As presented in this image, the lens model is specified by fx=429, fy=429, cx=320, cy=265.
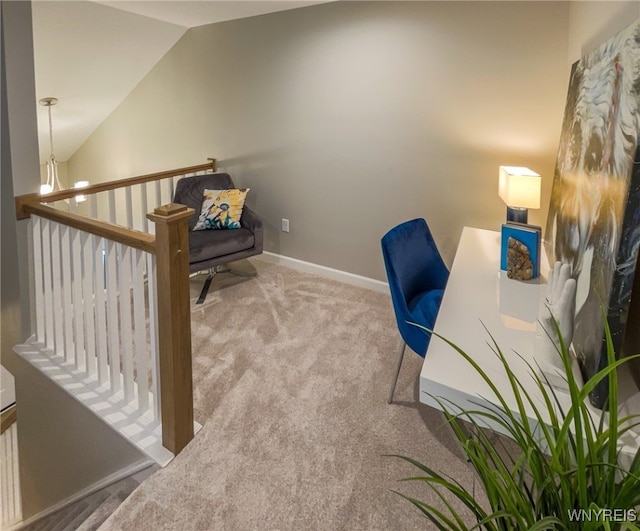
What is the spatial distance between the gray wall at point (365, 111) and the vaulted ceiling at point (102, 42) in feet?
0.58

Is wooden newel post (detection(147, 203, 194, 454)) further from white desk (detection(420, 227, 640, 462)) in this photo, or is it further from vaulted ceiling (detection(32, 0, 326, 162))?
vaulted ceiling (detection(32, 0, 326, 162))

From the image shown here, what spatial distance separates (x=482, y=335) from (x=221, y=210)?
8.74 feet

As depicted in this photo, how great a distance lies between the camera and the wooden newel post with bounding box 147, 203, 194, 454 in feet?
5.57

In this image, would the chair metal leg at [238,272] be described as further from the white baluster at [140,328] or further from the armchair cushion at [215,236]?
the white baluster at [140,328]

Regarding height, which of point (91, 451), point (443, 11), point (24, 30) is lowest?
point (91, 451)

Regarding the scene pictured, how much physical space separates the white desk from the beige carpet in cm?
46

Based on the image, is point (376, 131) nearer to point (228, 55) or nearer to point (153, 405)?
point (228, 55)

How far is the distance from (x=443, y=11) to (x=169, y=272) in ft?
8.17

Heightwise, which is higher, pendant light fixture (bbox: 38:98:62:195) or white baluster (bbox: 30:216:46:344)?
pendant light fixture (bbox: 38:98:62:195)

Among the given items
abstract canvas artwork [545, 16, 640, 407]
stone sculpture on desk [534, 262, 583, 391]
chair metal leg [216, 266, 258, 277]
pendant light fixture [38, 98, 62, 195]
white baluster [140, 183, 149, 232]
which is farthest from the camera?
pendant light fixture [38, 98, 62, 195]

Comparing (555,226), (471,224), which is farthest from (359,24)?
(555,226)

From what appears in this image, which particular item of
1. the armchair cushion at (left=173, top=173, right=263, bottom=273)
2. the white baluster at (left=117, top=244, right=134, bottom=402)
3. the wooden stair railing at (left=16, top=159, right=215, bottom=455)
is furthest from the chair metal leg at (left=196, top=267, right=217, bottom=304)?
the wooden stair railing at (left=16, top=159, right=215, bottom=455)

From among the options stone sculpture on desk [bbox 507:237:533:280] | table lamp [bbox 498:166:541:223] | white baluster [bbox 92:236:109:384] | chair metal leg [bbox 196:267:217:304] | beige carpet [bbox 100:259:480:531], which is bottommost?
beige carpet [bbox 100:259:480:531]

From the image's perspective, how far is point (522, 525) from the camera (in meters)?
0.68
